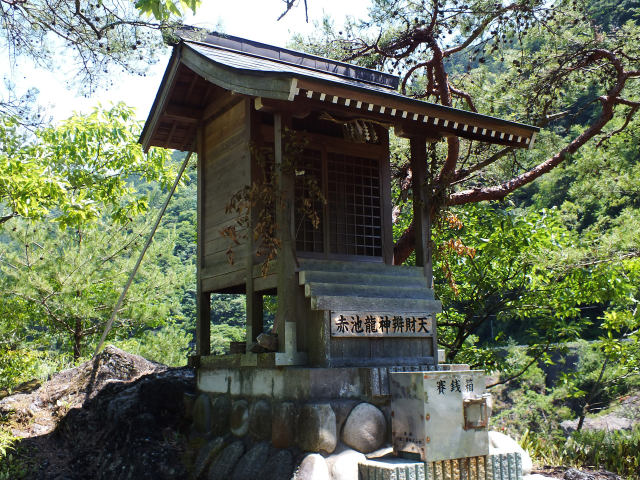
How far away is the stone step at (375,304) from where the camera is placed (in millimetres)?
6516

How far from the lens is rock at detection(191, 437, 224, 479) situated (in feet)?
22.8

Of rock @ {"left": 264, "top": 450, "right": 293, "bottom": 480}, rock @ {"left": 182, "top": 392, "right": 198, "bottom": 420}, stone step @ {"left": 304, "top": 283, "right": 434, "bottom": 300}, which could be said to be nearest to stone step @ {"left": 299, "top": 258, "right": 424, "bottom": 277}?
stone step @ {"left": 304, "top": 283, "right": 434, "bottom": 300}

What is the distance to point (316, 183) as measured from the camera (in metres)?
7.18

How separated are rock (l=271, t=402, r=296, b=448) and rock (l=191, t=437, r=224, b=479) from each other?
1.11 meters

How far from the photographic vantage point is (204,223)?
9016mm

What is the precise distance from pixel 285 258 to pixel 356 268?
96 cm

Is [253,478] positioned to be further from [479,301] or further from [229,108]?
[479,301]

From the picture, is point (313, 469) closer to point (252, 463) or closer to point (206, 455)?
point (252, 463)

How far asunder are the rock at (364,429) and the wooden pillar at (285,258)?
100 centimetres

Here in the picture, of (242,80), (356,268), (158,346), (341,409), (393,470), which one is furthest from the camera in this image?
(158,346)

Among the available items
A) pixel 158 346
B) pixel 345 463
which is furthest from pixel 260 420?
pixel 158 346

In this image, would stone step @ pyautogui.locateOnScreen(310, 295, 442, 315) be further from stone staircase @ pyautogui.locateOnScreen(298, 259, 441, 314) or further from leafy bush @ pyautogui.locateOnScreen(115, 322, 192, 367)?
leafy bush @ pyautogui.locateOnScreen(115, 322, 192, 367)

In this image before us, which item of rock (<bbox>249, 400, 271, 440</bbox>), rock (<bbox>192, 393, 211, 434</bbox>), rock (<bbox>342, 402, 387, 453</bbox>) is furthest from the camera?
rock (<bbox>192, 393, 211, 434</bbox>)

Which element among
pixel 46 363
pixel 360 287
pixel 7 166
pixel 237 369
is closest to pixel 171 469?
pixel 237 369
